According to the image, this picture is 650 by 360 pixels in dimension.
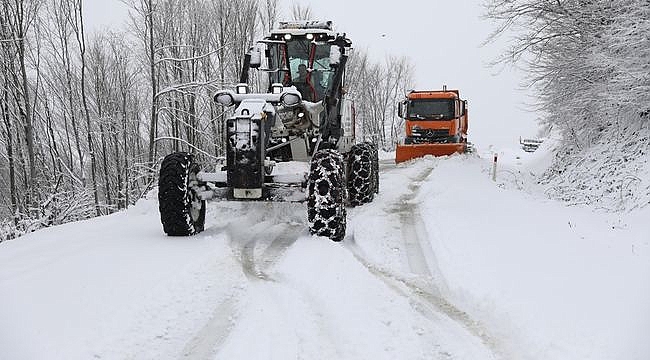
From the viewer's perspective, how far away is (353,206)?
9.55 m

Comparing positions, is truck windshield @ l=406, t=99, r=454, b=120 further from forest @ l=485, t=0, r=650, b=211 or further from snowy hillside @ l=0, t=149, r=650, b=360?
snowy hillside @ l=0, t=149, r=650, b=360

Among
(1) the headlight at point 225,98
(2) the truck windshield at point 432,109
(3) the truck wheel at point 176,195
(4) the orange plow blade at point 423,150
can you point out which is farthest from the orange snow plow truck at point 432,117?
(3) the truck wheel at point 176,195

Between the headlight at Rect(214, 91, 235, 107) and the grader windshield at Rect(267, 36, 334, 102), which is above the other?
the grader windshield at Rect(267, 36, 334, 102)

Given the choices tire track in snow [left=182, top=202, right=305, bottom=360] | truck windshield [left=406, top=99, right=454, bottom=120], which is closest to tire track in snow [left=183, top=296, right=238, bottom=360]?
tire track in snow [left=182, top=202, right=305, bottom=360]

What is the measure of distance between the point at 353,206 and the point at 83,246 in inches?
192

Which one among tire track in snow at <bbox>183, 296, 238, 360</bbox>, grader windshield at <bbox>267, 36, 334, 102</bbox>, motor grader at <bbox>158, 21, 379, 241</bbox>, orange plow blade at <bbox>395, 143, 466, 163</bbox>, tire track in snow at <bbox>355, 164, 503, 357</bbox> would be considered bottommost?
tire track in snow at <bbox>355, 164, 503, 357</bbox>

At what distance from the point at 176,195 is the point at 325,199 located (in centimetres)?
174

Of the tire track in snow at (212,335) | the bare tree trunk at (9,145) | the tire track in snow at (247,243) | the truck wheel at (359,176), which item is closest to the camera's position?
the tire track in snow at (212,335)

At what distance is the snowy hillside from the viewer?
11.6 feet

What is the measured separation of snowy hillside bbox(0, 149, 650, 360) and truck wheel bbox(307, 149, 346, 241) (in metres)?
0.18

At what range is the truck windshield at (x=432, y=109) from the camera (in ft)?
69.2

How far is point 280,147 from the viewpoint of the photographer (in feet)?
26.7

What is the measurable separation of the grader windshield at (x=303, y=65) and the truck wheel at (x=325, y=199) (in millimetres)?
2235

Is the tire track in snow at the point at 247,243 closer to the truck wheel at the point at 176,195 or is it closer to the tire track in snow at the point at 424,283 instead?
the truck wheel at the point at 176,195
